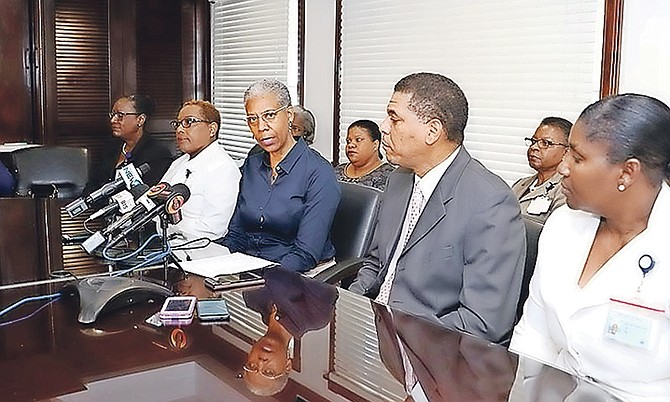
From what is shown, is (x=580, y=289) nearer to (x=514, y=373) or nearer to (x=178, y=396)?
(x=514, y=373)

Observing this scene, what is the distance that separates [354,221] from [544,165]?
111cm

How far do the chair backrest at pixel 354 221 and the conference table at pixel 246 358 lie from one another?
102cm

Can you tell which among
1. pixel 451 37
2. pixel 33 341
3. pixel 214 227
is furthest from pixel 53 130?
pixel 33 341

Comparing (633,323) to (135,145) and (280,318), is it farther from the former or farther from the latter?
(135,145)

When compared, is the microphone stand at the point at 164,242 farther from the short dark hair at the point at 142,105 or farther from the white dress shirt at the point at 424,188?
the short dark hair at the point at 142,105

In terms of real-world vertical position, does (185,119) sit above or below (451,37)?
below

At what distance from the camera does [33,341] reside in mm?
1406

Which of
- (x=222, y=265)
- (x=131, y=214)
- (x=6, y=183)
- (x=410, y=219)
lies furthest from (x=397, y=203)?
(x=6, y=183)

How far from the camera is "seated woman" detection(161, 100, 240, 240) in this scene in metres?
3.12

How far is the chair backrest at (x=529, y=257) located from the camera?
77.9 inches

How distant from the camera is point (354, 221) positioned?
9.25 feet

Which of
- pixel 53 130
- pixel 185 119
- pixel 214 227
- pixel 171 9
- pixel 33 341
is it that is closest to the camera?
pixel 33 341

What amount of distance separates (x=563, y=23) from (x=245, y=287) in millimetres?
2230

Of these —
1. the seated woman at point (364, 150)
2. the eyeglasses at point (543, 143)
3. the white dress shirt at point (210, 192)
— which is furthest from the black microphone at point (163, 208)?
the seated woman at point (364, 150)
